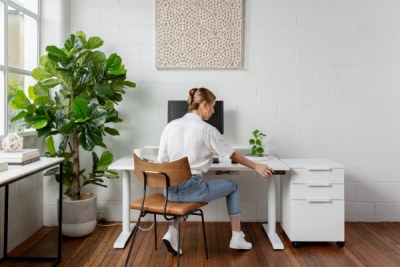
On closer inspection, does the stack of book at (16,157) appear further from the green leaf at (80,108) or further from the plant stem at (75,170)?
the plant stem at (75,170)

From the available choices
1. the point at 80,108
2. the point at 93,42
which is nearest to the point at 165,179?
the point at 80,108

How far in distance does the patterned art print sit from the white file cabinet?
50.2 inches

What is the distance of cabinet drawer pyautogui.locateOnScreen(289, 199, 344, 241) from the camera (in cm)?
287

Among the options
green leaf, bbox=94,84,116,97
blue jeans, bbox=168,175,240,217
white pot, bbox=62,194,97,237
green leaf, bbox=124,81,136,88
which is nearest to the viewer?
blue jeans, bbox=168,175,240,217

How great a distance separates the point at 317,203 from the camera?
9.40ft

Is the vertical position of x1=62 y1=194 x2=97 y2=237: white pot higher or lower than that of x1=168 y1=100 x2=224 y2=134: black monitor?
lower

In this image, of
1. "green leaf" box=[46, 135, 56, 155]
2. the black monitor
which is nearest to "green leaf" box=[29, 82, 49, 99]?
"green leaf" box=[46, 135, 56, 155]

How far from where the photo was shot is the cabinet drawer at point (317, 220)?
2.87 meters

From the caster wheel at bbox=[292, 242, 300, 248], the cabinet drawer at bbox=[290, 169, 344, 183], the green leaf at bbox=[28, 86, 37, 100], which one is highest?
the green leaf at bbox=[28, 86, 37, 100]

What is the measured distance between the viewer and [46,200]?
3414mm

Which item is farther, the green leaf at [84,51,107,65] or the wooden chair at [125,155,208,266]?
the green leaf at [84,51,107,65]

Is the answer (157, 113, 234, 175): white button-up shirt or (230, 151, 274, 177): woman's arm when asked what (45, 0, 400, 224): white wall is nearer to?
(230, 151, 274, 177): woman's arm

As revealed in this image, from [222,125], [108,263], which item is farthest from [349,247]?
[108,263]

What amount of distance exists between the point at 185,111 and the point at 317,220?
4.80 ft
